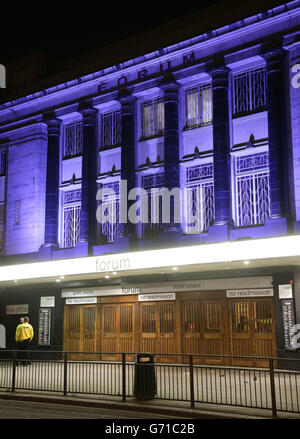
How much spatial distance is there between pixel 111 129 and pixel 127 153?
2.17 m

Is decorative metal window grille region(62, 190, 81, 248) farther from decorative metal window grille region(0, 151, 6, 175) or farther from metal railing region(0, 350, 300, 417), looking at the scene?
metal railing region(0, 350, 300, 417)

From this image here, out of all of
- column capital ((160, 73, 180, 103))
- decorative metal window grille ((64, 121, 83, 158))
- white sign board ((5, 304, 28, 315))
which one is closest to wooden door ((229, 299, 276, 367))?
column capital ((160, 73, 180, 103))

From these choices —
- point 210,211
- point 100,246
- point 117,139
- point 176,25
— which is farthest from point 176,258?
point 176,25

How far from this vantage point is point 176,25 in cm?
2248

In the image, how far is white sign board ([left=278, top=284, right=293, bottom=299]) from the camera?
18.1 meters

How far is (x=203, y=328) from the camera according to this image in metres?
20.4

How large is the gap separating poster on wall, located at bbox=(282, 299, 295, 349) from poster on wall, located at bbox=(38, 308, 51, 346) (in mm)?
10998

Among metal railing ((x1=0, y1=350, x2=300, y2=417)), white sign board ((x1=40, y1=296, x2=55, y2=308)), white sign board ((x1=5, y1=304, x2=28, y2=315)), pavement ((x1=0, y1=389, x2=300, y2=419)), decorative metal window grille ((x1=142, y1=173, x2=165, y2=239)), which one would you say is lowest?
pavement ((x1=0, y1=389, x2=300, y2=419))

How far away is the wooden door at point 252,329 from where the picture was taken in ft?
62.2

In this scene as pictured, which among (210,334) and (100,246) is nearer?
(210,334)

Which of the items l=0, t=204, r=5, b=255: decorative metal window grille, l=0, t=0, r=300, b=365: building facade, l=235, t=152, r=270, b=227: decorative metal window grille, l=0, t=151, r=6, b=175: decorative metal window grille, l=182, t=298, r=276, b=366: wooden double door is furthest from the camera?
l=0, t=151, r=6, b=175: decorative metal window grille

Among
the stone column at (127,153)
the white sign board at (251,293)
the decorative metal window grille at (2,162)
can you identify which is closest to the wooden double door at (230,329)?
the white sign board at (251,293)
